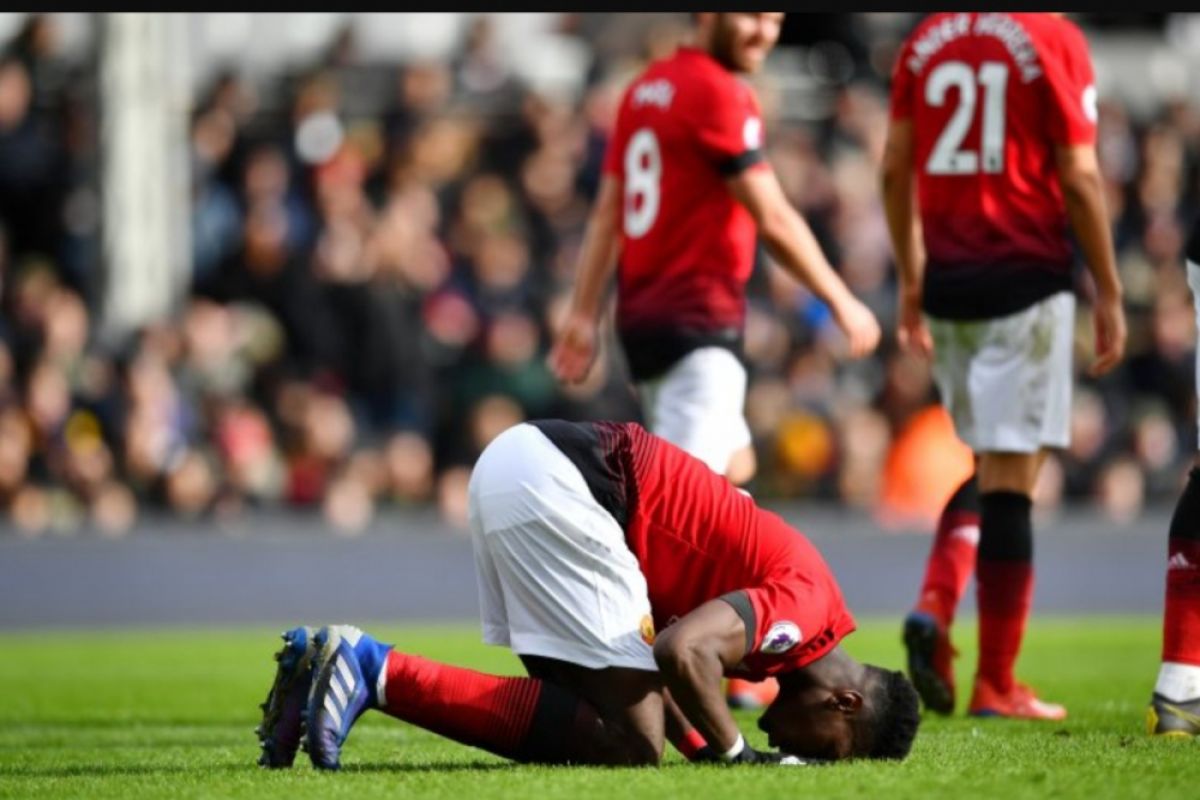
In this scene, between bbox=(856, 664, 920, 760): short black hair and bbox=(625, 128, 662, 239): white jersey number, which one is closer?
bbox=(856, 664, 920, 760): short black hair

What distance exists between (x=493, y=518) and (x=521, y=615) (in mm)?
298

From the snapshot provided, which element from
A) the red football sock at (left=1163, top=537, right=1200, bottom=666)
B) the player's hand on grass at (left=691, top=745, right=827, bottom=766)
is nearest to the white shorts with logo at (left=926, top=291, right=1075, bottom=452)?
the red football sock at (left=1163, top=537, right=1200, bottom=666)

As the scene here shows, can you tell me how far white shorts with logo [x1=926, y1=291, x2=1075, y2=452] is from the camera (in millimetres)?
8227

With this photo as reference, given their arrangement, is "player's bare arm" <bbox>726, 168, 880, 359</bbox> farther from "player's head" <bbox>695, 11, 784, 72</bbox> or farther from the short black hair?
the short black hair

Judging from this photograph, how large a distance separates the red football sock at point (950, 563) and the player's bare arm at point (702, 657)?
256 centimetres

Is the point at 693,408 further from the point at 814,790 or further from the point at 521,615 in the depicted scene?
the point at 814,790

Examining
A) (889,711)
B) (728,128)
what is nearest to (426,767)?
(889,711)

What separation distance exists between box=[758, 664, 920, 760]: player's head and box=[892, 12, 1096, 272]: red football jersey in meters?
2.50

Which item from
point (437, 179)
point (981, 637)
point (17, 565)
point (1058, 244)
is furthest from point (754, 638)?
point (437, 179)

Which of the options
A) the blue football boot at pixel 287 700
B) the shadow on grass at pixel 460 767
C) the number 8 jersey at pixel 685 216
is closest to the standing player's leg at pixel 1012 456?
the number 8 jersey at pixel 685 216

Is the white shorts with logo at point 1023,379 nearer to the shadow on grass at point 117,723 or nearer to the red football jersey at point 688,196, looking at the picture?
A: the red football jersey at point 688,196

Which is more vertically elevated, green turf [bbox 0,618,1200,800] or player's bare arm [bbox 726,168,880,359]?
player's bare arm [bbox 726,168,880,359]

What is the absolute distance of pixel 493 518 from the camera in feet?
20.7

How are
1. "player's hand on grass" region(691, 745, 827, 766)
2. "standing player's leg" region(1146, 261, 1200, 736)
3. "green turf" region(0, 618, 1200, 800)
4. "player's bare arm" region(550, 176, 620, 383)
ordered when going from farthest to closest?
"player's bare arm" region(550, 176, 620, 383)
"standing player's leg" region(1146, 261, 1200, 736)
"player's hand on grass" region(691, 745, 827, 766)
"green turf" region(0, 618, 1200, 800)
